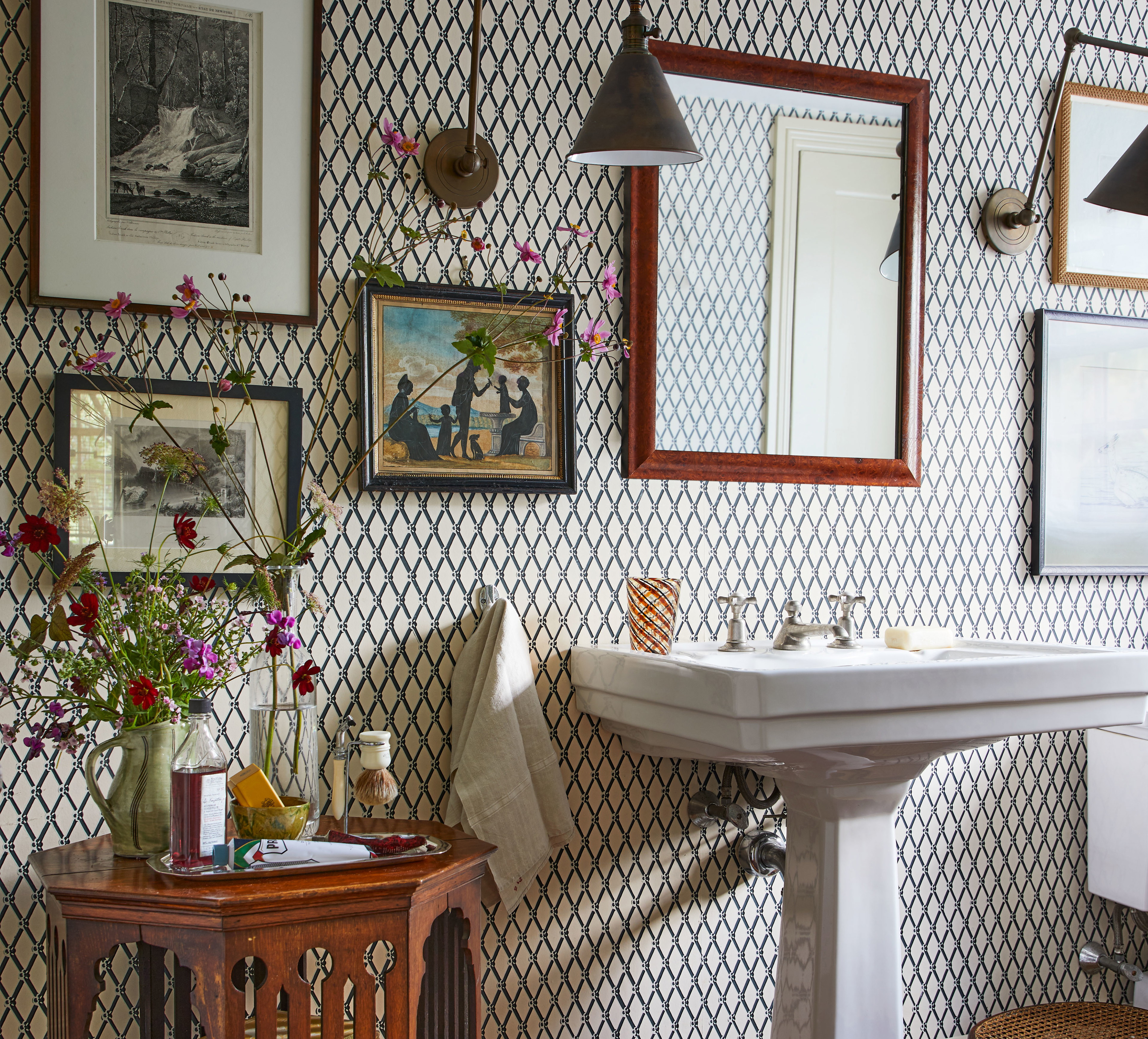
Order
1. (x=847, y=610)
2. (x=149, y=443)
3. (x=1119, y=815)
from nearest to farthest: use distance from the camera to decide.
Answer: (x=149, y=443)
(x=847, y=610)
(x=1119, y=815)

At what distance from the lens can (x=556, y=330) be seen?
Answer: 5.53ft

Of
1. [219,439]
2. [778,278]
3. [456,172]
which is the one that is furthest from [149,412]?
[778,278]

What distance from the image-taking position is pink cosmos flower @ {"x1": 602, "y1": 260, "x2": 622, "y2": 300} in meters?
1.72

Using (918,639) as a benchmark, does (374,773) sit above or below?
below

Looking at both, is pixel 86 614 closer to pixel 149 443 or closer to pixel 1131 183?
pixel 149 443

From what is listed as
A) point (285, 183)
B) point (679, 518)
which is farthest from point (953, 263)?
point (285, 183)

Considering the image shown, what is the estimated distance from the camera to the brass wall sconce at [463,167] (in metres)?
1.76

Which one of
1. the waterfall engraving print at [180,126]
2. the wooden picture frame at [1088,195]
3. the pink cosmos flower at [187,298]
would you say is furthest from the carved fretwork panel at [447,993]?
the wooden picture frame at [1088,195]

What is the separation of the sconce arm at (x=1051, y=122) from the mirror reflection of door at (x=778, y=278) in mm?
276

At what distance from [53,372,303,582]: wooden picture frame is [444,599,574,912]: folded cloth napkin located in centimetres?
38

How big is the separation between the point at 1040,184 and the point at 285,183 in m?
1.52

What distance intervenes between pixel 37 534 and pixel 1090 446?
1.97 metres

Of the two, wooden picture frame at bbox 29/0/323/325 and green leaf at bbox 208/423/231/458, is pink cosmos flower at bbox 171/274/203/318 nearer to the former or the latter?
wooden picture frame at bbox 29/0/323/325

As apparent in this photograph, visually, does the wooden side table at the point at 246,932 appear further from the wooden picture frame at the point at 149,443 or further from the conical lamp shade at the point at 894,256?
the conical lamp shade at the point at 894,256
